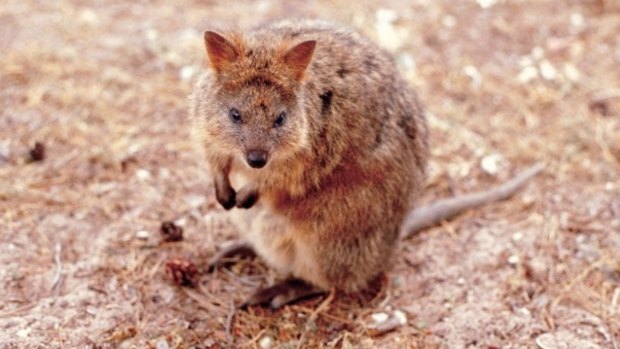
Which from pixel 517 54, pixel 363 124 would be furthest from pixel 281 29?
pixel 517 54

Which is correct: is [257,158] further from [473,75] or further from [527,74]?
[527,74]

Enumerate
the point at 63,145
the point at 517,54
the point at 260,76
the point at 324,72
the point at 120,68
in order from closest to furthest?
the point at 260,76, the point at 324,72, the point at 63,145, the point at 120,68, the point at 517,54

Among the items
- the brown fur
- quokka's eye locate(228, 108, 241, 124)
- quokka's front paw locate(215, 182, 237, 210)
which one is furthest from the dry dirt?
quokka's eye locate(228, 108, 241, 124)

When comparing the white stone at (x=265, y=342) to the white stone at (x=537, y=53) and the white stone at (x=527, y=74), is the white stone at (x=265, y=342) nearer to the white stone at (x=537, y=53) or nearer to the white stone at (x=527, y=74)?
the white stone at (x=527, y=74)

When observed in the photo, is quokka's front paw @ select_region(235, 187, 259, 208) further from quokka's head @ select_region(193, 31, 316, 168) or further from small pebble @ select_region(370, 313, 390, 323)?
small pebble @ select_region(370, 313, 390, 323)

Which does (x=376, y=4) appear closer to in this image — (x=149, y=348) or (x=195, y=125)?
(x=195, y=125)

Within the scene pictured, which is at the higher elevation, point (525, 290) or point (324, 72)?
point (324, 72)

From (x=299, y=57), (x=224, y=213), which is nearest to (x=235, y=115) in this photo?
(x=299, y=57)
